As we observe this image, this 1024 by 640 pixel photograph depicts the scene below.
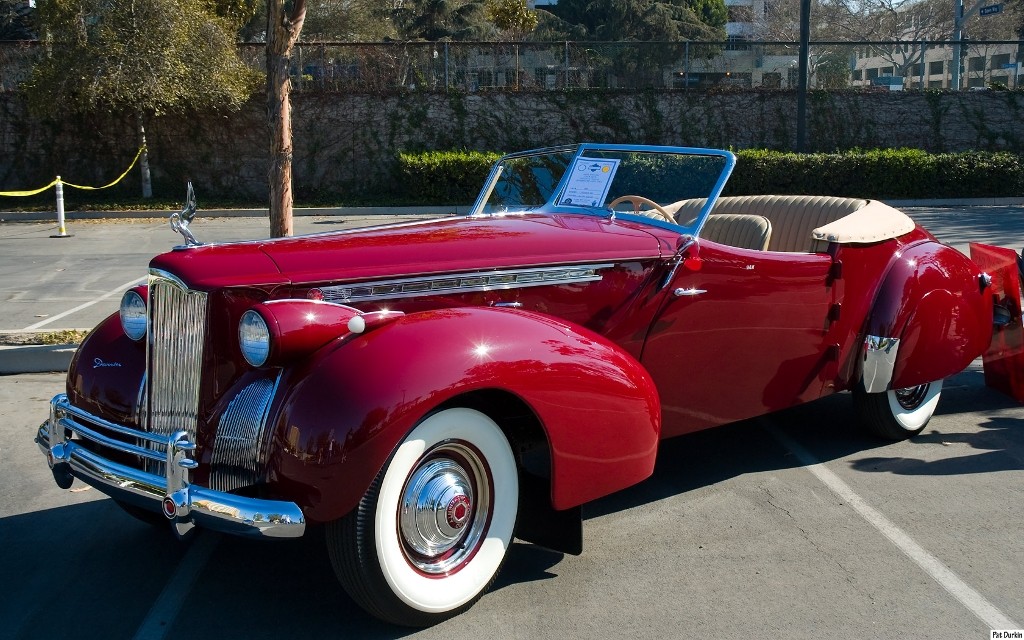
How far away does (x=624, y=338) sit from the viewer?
12.7 ft

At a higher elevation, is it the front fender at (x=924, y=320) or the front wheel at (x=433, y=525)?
the front fender at (x=924, y=320)

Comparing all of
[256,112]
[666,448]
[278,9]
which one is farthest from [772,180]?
[666,448]

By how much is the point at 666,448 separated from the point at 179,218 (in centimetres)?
280

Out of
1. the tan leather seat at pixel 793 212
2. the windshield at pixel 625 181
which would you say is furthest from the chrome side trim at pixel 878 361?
the windshield at pixel 625 181

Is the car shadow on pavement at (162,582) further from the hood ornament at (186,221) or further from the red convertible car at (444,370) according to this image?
the hood ornament at (186,221)

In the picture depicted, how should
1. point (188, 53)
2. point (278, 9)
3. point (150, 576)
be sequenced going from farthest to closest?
point (188, 53)
point (278, 9)
point (150, 576)

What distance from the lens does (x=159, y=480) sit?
3025mm

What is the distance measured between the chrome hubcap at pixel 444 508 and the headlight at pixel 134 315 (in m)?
1.32

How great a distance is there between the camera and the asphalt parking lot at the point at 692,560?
10.4 feet

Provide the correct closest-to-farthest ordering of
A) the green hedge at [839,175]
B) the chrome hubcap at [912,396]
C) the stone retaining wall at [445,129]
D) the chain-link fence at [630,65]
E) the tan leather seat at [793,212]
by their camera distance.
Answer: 1. the chrome hubcap at [912,396]
2. the tan leather seat at [793,212]
3. the green hedge at [839,175]
4. the stone retaining wall at [445,129]
5. the chain-link fence at [630,65]

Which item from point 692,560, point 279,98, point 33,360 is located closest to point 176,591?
point 692,560

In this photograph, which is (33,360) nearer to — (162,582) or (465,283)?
(162,582)

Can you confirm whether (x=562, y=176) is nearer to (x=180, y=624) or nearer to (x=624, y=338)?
(x=624, y=338)

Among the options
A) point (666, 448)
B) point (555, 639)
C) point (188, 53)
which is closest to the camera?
point (555, 639)
